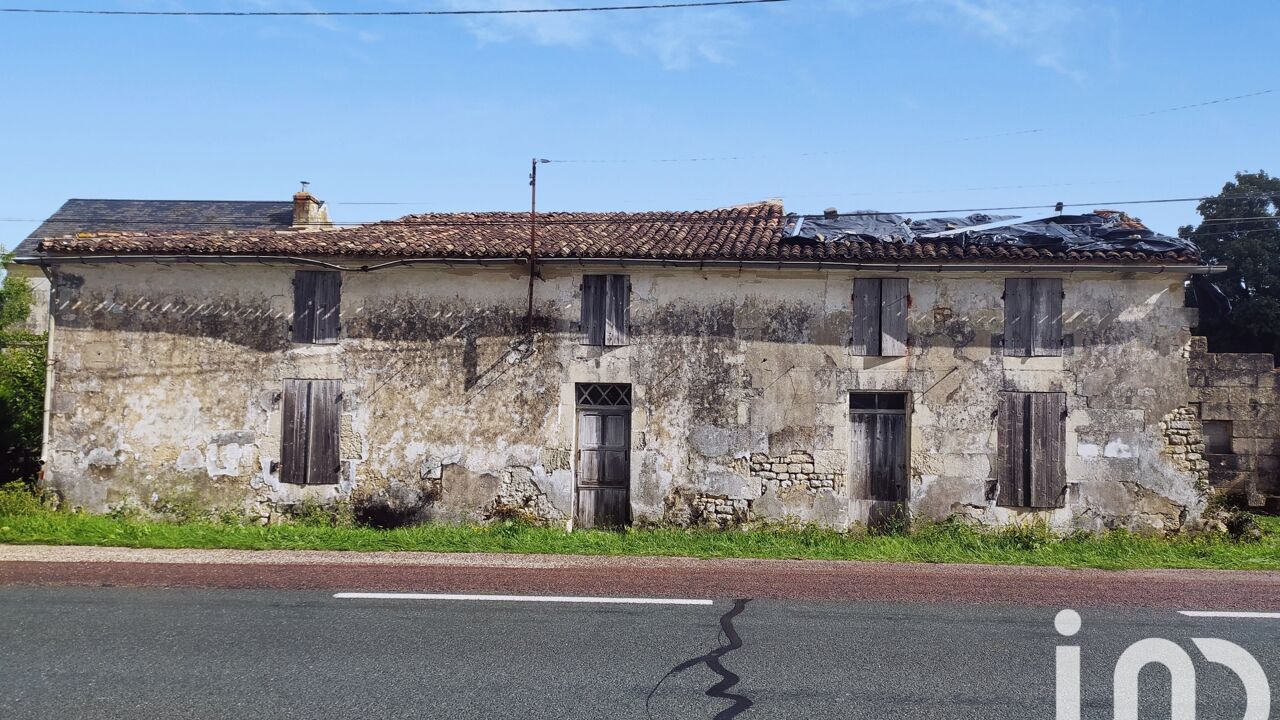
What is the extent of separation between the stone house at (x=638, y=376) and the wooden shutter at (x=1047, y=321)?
3 cm

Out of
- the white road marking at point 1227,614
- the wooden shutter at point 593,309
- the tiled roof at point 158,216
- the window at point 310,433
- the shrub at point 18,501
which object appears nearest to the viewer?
the white road marking at point 1227,614

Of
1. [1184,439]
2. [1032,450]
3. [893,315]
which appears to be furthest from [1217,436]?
[893,315]

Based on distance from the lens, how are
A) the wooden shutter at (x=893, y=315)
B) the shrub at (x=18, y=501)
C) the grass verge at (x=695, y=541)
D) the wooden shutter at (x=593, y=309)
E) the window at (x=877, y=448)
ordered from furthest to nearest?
1. the wooden shutter at (x=593, y=309)
2. the window at (x=877, y=448)
3. the wooden shutter at (x=893, y=315)
4. the shrub at (x=18, y=501)
5. the grass verge at (x=695, y=541)

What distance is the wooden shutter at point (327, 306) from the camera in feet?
39.2

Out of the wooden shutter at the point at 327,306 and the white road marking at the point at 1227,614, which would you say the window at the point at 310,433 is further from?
the white road marking at the point at 1227,614

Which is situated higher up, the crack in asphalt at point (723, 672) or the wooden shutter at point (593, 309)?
the wooden shutter at point (593, 309)

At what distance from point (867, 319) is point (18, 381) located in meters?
12.7

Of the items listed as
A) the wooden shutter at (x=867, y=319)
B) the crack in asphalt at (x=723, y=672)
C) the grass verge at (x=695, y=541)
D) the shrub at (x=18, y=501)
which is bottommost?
the grass verge at (x=695, y=541)

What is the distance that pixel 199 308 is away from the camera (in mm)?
12062

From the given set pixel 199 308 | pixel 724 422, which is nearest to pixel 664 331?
pixel 724 422

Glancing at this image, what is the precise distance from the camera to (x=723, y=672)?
5.23m

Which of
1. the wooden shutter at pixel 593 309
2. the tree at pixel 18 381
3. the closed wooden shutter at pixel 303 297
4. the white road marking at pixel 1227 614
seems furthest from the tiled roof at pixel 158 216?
the white road marking at pixel 1227 614

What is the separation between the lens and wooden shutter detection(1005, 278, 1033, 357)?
1141cm

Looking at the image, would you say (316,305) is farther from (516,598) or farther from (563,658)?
(563,658)
